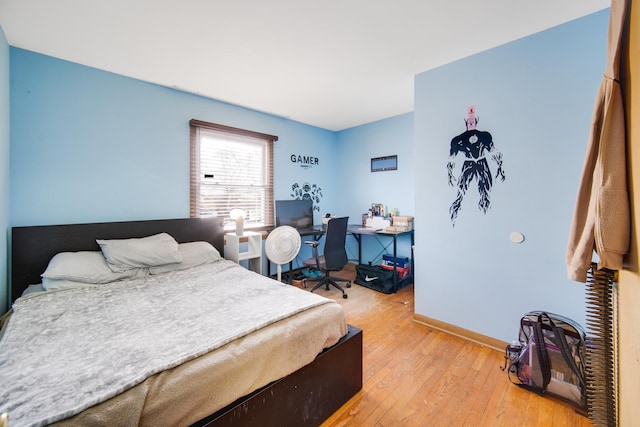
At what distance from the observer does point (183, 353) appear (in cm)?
113

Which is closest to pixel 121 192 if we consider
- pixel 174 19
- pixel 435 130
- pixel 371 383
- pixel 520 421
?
pixel 174 19

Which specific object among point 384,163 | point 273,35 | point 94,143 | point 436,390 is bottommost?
point 436,390

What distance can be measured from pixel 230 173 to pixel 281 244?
4.24 feet

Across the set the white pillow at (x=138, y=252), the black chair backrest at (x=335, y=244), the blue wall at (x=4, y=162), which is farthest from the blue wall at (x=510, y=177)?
the blue wall at (x=4, y=162)

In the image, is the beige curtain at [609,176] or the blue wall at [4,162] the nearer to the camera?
the beige curtain at [609,176]

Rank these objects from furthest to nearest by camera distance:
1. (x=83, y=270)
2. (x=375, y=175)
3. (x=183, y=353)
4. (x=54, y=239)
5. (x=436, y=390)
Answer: (x=375, y=175)
(x=54, y=239)
(x=83, y=270)
(x=436, y=390)
(x=183, y=353)

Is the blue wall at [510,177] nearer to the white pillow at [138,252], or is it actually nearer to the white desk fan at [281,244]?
the white desk fan at [281,244]

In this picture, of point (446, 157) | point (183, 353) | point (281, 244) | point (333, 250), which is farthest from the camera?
point (333, 250)

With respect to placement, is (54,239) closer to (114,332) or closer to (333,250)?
(114,332)

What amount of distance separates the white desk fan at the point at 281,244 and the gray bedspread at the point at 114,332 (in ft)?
2.62

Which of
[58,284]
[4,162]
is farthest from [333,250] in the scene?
[4,162]

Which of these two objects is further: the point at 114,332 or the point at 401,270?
the point at 401,270

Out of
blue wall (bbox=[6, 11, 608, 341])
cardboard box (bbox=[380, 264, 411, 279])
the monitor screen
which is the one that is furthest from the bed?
cardboard box (bbox=[380, 264, 411, 279])

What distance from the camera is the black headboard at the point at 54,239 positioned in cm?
213
